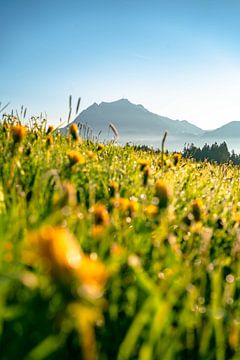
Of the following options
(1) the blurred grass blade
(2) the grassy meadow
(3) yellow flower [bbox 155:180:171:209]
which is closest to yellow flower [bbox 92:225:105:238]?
(2) the grassy meadow

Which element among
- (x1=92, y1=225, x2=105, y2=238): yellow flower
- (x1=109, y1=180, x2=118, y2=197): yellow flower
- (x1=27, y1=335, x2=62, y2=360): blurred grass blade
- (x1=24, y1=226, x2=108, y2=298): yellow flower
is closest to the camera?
(x1=24, y1=226, x2=108, y2=298): yellow flower

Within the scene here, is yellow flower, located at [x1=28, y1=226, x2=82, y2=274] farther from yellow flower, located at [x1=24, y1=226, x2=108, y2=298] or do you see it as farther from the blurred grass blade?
the blurred grass blade

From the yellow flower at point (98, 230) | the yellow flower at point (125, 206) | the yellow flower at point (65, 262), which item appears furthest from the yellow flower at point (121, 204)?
the yellow flower at point (65, 262)

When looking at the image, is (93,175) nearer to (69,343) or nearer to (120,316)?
(120,316)

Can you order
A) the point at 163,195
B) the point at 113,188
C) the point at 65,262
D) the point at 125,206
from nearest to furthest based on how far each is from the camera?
1. the point at 65,262
2. the point at 163,195
3. the point at 125,206
4. the point at 113,188

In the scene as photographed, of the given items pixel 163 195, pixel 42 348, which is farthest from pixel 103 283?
pixel 163 195

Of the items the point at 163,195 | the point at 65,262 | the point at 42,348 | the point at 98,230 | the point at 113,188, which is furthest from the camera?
the point at 113,188

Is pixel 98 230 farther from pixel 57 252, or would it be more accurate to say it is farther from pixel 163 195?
pixel 57 252

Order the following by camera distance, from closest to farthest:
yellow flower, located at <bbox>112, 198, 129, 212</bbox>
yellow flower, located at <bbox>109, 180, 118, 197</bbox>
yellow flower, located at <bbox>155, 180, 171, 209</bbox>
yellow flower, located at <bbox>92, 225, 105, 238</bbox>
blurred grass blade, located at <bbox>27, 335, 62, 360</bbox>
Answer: blurred grass blade, located at <bbox>27, 335, 62, 360</bbox> → yellow flower, located at <bbox>92, 225, 105, 238</bbox> → yellow flower, located at <bbox>155, 180, 171, 209</bbox> → yellow flower, located at <bbox>112, 198, 129, 212</bbox> → yellow flower, located at <bbox>109, 180, 118, 197</bbox>

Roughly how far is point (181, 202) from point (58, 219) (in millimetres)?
2147

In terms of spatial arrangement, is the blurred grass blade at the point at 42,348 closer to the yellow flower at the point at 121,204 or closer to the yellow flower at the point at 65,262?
the yellow flower at the point at 65,262

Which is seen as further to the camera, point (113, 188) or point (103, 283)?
point (113, 188)

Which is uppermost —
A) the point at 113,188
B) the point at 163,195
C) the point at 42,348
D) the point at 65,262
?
the point at 65,262

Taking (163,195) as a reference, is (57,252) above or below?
above
